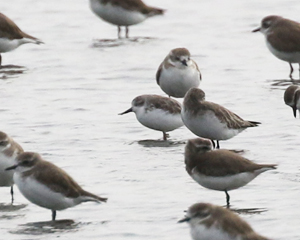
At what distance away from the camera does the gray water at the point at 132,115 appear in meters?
10.4

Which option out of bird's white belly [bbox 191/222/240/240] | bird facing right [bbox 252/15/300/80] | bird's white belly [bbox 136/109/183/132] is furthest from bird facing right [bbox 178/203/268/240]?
bird facing right [bbox 252/15/300/80]

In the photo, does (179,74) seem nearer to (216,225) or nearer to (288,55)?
(288,55)

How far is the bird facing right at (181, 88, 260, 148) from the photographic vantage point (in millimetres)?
12609

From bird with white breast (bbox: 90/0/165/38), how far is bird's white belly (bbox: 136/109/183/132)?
872 cm

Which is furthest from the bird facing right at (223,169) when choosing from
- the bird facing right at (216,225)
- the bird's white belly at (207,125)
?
the bird's white belly at (207,125)

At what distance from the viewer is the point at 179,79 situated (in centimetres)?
1543

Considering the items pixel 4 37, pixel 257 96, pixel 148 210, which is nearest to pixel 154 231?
pixel 148 210

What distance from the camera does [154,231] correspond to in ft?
32.2

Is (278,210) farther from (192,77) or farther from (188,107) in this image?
(192,77)

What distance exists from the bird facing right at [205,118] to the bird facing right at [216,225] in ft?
14.0

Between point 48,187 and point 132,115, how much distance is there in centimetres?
583

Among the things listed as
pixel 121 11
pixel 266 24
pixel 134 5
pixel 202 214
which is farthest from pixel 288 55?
pixel 202 214

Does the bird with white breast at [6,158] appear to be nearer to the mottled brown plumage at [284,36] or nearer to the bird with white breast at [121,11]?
the mottled brown plumage at [284,36]

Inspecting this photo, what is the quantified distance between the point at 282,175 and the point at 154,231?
2465 millimetres
